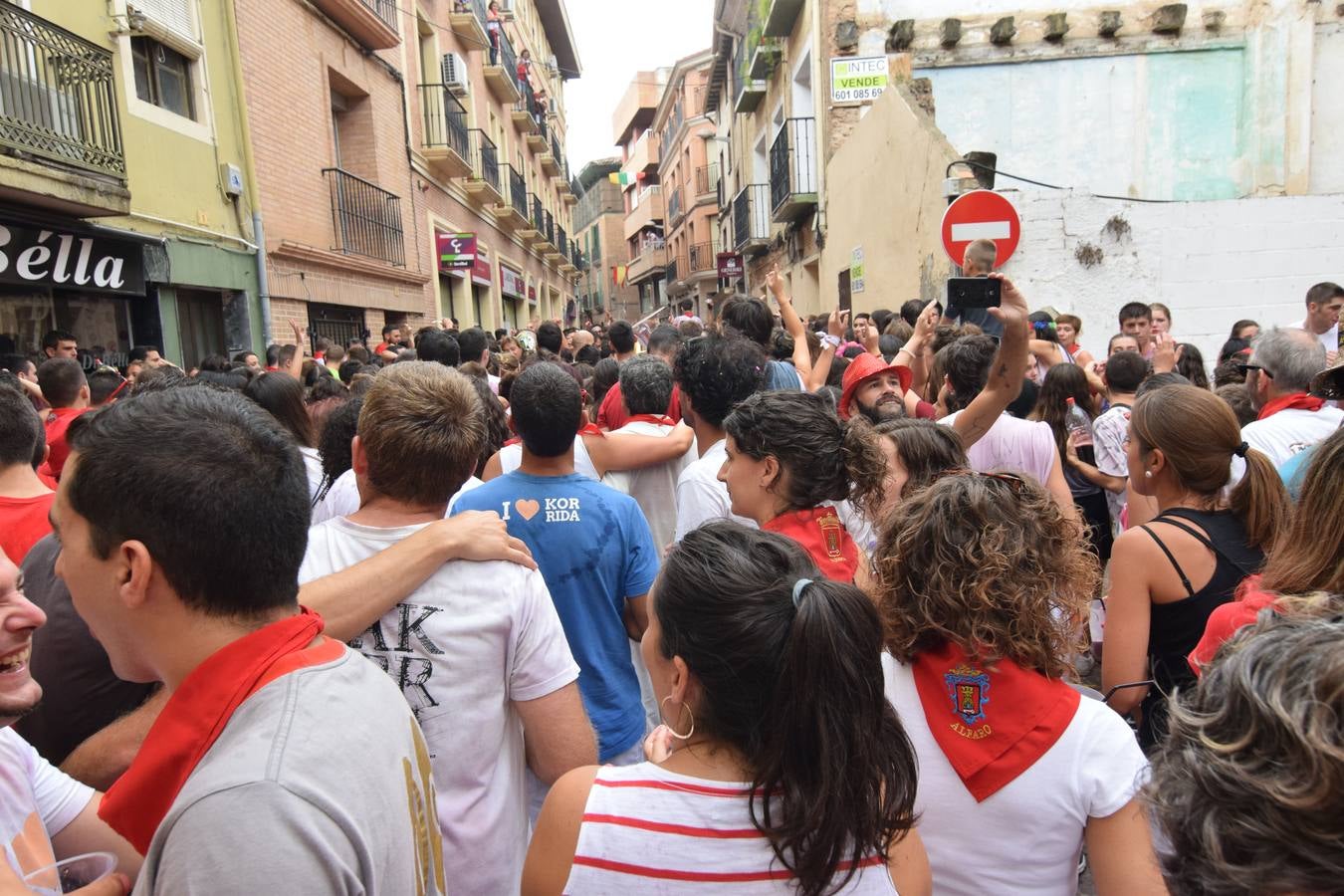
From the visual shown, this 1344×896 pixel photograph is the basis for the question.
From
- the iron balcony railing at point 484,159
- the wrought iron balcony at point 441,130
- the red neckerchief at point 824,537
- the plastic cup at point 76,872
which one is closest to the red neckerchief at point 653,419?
the red neckerchief at point 824,537

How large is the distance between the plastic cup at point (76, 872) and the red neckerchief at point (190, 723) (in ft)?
0.36

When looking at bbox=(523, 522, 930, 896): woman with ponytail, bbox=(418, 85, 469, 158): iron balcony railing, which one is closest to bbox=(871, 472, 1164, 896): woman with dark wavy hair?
bbox=(523, 522, 930, 896): woman with ponytail

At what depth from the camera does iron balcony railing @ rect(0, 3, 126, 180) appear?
22.4 feet

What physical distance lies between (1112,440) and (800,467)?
2.56 m

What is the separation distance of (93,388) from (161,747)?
5626 mm

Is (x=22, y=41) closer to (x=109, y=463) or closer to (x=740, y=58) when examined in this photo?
(x=109, y=463)

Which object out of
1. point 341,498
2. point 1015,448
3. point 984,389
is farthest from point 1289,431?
point 341,498

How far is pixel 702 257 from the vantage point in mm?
39094

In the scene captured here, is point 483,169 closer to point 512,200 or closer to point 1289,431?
point 512,200

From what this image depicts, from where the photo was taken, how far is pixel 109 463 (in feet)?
4.07

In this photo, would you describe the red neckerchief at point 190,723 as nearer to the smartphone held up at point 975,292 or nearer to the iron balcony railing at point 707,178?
the smartphone held up at point 975,292

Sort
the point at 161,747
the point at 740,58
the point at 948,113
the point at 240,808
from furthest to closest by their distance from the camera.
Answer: the point at 740,58 → the point at 948,113 → the point at 161,747 → the point at 240,808

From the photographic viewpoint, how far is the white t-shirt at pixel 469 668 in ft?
6.13

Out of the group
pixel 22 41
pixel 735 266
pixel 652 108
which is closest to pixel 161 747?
pixel 22 41
